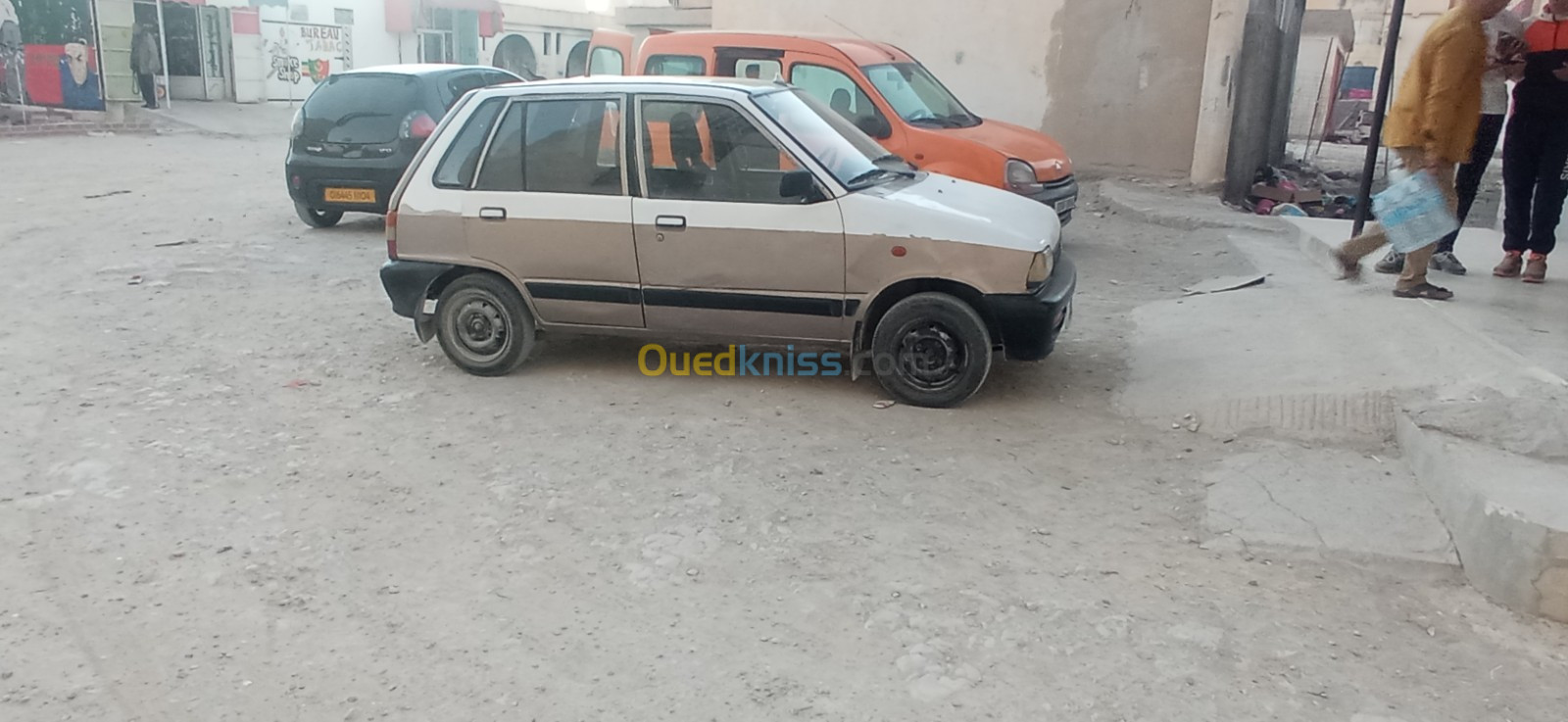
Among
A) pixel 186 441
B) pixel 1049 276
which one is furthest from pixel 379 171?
pixel 1049 276

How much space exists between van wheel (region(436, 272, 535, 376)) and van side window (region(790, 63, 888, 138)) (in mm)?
3876

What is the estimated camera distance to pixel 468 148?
19.6 feet

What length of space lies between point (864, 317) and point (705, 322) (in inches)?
33.2

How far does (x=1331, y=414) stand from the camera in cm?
506

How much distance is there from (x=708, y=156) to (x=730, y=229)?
41cm

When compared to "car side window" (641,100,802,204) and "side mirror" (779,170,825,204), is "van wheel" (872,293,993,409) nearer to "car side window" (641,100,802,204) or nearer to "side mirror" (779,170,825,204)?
"side mirror" (779,170,825,204)

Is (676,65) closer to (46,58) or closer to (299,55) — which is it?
(46,58)

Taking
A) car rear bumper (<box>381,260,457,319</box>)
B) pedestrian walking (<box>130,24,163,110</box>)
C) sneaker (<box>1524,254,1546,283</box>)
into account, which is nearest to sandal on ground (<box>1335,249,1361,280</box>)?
sneaker (<box>1524,254,1546,283</box>)

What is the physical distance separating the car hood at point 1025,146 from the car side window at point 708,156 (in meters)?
3.59

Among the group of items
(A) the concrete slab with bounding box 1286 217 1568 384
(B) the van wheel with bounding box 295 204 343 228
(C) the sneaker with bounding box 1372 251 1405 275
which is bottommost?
(B) the van wheel with bounding box 295 204 343 228

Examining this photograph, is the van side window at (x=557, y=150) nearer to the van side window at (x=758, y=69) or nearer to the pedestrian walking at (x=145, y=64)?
the van side window at (x=758, y=69)

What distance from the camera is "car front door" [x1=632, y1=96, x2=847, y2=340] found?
18.1 ft

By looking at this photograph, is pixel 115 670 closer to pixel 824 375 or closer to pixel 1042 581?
pixel 1042 581

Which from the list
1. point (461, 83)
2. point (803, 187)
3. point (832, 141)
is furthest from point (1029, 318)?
point (461, 83)
